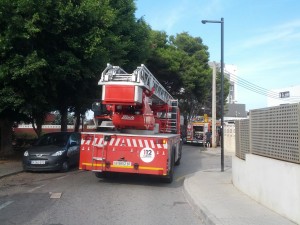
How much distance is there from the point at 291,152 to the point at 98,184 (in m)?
6.52

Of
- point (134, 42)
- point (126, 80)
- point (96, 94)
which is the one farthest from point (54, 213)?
point (134, 42)

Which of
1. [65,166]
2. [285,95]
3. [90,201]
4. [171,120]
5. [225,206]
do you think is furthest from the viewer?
[285,95]

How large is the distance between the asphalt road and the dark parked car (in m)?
0.44

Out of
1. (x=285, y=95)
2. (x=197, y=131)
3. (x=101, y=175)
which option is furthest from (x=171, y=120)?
(x=285, y=95)

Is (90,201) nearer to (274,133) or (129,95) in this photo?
(129,95)

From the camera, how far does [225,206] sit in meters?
8.78

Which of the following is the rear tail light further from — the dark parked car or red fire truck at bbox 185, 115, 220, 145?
red fire truck at bbox 185, 115, 220, 145

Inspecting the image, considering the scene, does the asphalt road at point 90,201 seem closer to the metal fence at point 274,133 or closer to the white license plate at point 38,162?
the white license plate at point 38,162

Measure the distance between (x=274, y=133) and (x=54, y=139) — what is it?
10.2 m

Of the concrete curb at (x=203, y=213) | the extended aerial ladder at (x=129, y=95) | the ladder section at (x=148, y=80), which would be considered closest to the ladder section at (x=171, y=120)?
the ladder section at (x=148, y=80)

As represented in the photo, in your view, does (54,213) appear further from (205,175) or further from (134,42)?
(134,42)

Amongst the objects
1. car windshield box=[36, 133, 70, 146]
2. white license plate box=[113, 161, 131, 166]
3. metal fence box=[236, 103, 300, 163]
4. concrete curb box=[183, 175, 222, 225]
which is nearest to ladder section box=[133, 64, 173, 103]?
white license plate box=[113, 161, 131, 166]

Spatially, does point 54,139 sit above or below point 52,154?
above

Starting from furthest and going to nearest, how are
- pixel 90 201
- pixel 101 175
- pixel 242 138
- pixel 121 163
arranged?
pixel 101 175
pixel 121 163
pixel 242 138
pixel 90 201
